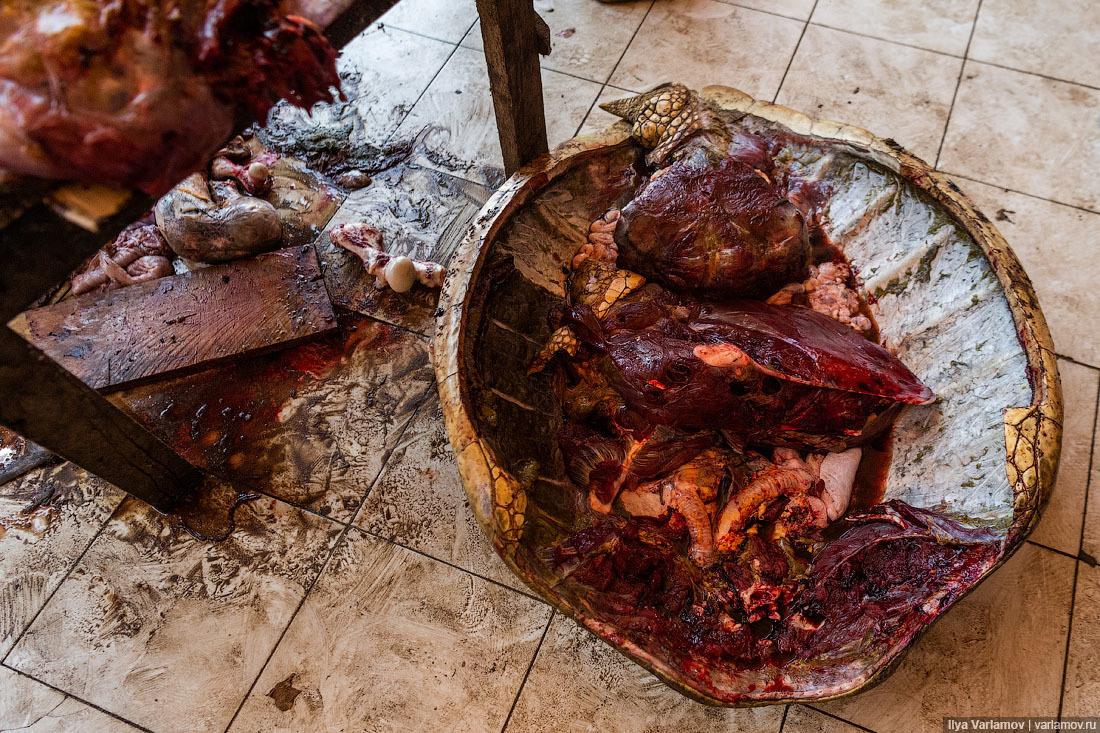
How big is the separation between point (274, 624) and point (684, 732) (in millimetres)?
1471

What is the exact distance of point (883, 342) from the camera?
2553 millimetres

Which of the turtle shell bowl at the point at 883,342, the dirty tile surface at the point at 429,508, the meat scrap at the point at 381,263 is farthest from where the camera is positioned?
the meat scrap at the point at 381,263

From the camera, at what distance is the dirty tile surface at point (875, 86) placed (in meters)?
3.55

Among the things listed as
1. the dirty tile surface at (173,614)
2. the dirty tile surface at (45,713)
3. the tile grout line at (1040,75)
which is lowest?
the dirty tile surface at (45,713)

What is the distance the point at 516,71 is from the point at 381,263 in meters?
1.06

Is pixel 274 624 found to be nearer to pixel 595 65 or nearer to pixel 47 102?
pixel 47 102

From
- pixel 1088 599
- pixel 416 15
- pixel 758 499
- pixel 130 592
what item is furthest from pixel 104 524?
pixel 1088 599

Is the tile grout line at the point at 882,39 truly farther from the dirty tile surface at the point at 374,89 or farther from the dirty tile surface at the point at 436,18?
the dirty tile surface at the point at 374,89

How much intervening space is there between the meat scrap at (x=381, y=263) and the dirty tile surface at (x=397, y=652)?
1.17 metres

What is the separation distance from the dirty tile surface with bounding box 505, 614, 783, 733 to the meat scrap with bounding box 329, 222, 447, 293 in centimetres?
161

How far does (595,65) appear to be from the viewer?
3.85 m

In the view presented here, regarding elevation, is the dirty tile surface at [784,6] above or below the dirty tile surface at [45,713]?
above

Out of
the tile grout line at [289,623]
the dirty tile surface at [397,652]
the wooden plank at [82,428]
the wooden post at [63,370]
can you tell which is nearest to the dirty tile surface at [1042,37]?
the wooden post at [63,370]

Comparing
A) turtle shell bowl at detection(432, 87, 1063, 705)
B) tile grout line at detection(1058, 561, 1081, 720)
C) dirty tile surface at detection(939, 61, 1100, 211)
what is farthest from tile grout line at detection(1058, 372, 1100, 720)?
dirty tile surface at detection(939, 61, 1100, 211)
